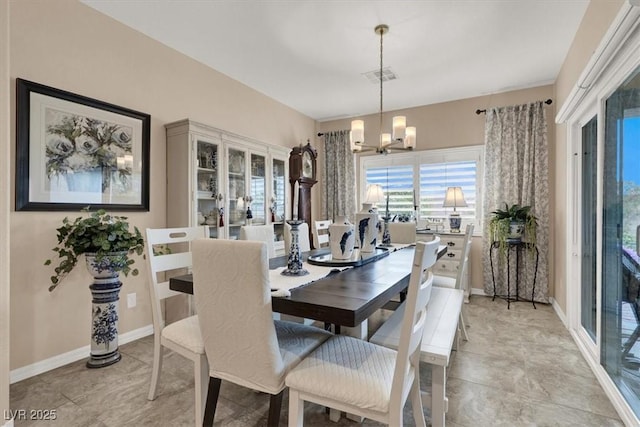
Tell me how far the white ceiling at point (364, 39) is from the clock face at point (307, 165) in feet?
3.17

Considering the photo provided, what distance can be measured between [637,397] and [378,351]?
1438 millimetres

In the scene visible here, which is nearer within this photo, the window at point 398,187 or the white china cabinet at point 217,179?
the white china cabinet at point 217,179

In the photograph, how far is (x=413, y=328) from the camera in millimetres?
1111

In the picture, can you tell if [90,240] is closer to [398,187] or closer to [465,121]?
[398,187]

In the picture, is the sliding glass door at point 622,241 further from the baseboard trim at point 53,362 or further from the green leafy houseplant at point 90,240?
the baseboard trim at point 53,362

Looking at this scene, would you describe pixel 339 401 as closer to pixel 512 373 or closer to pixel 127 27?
pixel 512 373

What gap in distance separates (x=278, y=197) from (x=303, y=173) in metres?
0.66

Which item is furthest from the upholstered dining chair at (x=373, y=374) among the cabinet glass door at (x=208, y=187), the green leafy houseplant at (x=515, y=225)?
the green leafy houseplant at (x=515, y=225)

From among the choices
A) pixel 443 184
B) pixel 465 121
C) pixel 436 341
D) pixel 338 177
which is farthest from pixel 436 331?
pixel 338 177

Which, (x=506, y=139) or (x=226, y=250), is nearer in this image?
(x=226, y=250)

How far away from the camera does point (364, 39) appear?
2.86 m

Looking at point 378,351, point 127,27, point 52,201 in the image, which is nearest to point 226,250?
point 378,351

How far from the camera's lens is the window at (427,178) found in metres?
4.30

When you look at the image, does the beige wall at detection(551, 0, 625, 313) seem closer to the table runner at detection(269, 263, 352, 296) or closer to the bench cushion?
the bench cushion
